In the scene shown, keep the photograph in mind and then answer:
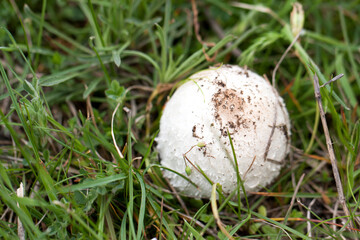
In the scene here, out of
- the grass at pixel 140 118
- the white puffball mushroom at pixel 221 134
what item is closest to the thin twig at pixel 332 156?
the grass at pixel 140 118

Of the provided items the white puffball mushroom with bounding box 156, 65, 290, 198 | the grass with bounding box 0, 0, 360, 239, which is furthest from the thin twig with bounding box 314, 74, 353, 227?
the white puffball mushroom with bounding box 156, 65, 290, 198

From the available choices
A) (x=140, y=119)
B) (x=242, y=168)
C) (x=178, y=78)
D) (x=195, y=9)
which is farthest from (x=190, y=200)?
(x=195, y=9)

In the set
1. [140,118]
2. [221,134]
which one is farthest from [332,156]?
[140,118]

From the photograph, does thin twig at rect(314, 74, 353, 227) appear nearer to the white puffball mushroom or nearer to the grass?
the grass

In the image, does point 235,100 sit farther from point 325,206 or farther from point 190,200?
point 325,206

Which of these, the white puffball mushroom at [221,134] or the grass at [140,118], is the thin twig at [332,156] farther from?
the white puffball mushroom at [221,134]

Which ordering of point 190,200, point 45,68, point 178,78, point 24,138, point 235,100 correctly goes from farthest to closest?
point 45,68 → point 178,78 → point 24,138 → point 190,200 → point 235,100

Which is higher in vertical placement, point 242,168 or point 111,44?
point 111,44
